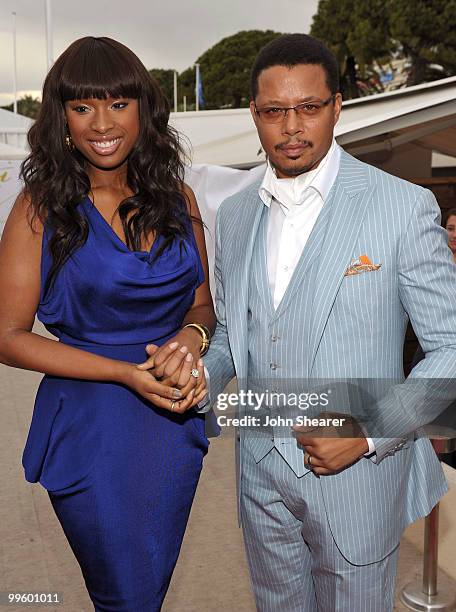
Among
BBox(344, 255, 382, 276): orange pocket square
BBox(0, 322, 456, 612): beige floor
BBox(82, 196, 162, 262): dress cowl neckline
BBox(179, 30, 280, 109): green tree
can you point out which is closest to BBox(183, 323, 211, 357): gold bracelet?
BBox(82, 196, 162, 262): dress cowl neckline

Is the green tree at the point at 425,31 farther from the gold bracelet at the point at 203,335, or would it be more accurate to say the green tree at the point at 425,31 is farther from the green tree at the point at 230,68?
the gold bracelet at the point at 203,335

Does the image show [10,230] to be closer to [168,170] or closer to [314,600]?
[168,170]

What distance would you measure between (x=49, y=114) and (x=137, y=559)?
4.48ft

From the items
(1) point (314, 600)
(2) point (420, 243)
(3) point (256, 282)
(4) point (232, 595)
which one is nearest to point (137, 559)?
(1) point (314, 600)

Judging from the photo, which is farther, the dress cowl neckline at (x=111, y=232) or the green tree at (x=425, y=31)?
the green tree at (x=425, y=31)

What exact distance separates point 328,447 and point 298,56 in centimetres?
103

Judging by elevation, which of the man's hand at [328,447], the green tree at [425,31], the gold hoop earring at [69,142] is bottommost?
the man's hand at [328,447]

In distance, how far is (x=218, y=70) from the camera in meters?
77.7

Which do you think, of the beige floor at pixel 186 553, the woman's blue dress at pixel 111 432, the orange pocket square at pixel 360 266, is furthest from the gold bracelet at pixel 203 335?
the beige floor at pixel 186 553

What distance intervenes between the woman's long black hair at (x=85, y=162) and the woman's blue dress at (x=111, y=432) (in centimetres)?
5

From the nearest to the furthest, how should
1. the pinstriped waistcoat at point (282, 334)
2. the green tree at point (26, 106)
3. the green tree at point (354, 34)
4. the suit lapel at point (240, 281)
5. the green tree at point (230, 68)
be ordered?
the pinstriped waistcoat at point (282, 334) < the suit lapel at point (240, 281) < the green tree at point (354, 34) < the green tree at point (230, 68) < the green tree at point (26, 106)

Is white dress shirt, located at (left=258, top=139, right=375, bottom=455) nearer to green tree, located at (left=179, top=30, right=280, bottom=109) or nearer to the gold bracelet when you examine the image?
the gold bracelet

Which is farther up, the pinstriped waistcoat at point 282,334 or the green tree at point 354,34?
the green tree at point 354,34

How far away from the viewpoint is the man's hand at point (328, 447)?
2.10 m
